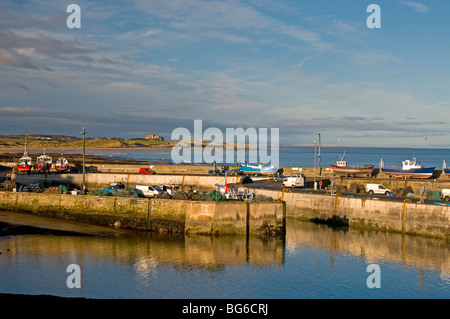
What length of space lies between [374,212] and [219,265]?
17678 millimetres

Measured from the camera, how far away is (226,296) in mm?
23812

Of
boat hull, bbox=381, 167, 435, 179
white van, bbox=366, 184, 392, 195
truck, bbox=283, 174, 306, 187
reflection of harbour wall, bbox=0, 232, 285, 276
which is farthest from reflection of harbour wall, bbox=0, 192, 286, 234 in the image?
boat hull, bbox=381, 167, 435, 179

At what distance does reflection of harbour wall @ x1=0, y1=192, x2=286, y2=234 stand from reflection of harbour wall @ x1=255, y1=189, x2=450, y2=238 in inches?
343

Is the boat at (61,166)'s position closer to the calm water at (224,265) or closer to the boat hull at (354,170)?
the calm water at (224,265)

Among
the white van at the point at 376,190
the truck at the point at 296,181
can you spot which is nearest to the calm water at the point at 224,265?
the white van at the point at 376,190

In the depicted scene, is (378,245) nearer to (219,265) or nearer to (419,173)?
(219,265)

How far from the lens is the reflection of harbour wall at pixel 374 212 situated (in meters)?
36.0

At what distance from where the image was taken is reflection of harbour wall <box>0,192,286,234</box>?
1405 inches

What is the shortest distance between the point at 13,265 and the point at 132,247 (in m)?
8.39

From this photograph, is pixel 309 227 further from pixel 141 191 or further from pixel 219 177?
pixel 219 177

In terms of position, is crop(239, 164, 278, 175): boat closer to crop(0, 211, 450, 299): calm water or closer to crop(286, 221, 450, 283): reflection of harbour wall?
crop(286, 221, 450, 283): reflection of harbour wall

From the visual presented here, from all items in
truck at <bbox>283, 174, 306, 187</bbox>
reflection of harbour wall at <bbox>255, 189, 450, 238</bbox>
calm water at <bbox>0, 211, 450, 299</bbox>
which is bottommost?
calm water at <bbox>0, 211, 450, 299</bbox>
